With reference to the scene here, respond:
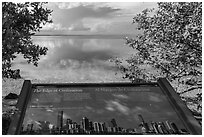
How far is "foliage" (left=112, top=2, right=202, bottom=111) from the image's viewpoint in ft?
16.8

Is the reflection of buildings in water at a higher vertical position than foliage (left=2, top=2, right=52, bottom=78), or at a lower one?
lower

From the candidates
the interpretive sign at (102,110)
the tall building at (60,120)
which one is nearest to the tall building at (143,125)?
the interpretive sign at (102,110)

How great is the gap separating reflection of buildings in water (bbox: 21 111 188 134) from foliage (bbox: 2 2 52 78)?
1312 mm

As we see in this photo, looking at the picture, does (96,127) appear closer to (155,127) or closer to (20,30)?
(155,127)

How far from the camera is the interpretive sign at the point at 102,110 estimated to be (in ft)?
7.85

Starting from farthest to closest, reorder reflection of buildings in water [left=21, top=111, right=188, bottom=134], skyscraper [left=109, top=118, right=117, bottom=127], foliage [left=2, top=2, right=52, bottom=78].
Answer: foliage [left=2, top=2, right=52, bottom=78], skyscraper [left=109, top=118, right=117, bottom=127], reflection of buildings in water [left=21, top=111, right=188, bottom=134]

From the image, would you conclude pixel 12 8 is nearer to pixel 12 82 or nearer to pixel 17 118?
pixel 17 118

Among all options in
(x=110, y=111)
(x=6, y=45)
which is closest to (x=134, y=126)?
(x=110, y=111)

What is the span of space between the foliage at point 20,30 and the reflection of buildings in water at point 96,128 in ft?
4.30

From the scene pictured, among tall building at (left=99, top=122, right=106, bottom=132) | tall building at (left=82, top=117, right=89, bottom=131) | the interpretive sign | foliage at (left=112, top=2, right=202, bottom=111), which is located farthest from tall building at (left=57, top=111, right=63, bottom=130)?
foliage at (left=112, top=2, right=202, bottom=111)

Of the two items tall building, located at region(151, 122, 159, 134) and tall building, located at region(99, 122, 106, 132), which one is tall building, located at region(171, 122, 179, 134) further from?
tall building, located at region(99, 122, 106, 132)

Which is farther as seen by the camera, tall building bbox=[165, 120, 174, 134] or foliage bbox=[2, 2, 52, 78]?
foliage bbox=[2, 2, 52, 78]

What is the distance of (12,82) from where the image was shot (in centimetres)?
998

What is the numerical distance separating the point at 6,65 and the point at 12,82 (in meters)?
6.39
